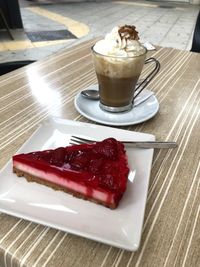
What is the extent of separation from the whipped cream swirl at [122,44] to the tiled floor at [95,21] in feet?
8.17

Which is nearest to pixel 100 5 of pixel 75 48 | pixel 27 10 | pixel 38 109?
pixel 27 10

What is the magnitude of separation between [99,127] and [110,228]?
284 millimetres

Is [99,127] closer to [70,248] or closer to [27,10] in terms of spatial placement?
[70,248]

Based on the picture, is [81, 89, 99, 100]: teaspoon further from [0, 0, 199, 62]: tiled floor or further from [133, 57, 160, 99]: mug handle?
[0, 0, 199, 62]: tiled floor

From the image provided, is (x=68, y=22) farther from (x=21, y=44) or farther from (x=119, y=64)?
(x=119, y=64)

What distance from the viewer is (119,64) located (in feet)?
2.31

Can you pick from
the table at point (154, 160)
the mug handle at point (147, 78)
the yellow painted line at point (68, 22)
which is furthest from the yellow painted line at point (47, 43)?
the mug handle at point (147, 78)

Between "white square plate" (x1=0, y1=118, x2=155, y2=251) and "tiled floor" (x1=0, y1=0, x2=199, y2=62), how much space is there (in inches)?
108

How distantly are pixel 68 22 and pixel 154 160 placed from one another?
4.48 m

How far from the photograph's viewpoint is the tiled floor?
3461mm

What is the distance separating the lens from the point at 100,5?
6176mm

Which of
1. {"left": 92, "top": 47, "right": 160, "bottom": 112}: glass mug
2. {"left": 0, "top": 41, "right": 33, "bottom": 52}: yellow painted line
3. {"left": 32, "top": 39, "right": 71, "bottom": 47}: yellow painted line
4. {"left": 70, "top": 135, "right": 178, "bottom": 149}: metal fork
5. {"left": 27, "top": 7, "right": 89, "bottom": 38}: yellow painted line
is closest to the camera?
{"left": 70, "top": 135, "right": 178, "bottom": 149}: metal fork

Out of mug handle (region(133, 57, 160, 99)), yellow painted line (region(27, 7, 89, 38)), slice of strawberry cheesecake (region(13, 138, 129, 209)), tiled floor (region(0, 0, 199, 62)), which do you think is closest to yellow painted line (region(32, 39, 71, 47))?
tiled floor (region(0, 0, 199, 62))

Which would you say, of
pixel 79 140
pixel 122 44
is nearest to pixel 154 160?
pixel 79 140
